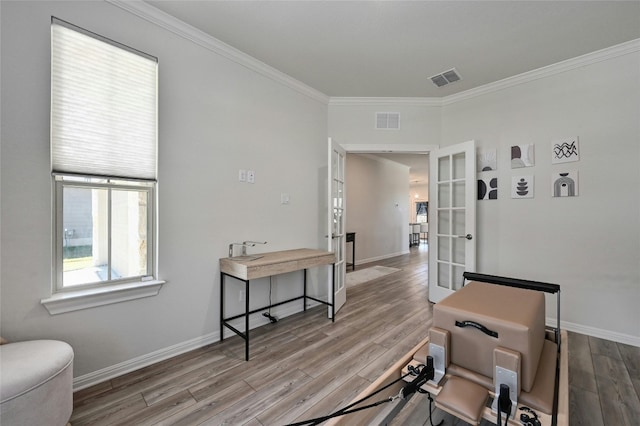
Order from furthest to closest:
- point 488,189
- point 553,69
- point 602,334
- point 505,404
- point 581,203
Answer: point 488,189
point 553,69
point 581,203
point 602,334
point 505,404

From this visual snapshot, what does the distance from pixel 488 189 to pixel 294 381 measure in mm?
3028

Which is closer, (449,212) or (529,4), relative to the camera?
(529,4)

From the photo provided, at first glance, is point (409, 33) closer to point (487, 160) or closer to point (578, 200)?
point (487, 160)

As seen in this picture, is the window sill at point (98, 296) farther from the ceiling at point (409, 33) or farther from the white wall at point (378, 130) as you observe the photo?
the white wall at point (378, 130)

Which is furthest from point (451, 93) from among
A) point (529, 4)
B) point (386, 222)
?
point (386, 222)

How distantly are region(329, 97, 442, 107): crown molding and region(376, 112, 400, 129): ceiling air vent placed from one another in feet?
0.43

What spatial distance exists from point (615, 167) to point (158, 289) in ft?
14.0

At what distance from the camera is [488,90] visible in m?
3.41

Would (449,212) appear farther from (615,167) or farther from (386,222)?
(386,222)

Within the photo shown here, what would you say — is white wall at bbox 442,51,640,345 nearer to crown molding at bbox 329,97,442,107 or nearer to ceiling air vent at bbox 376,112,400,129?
crown molding at bbox 329,97,442,107

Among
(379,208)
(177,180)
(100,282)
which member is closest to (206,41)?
(177,180)

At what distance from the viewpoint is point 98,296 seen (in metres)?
1.95

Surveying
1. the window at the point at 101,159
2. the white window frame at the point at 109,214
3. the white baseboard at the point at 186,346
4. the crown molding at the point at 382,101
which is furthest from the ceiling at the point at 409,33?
the white baseboard at the point at 186,346

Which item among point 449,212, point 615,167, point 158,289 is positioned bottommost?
point 158,289
